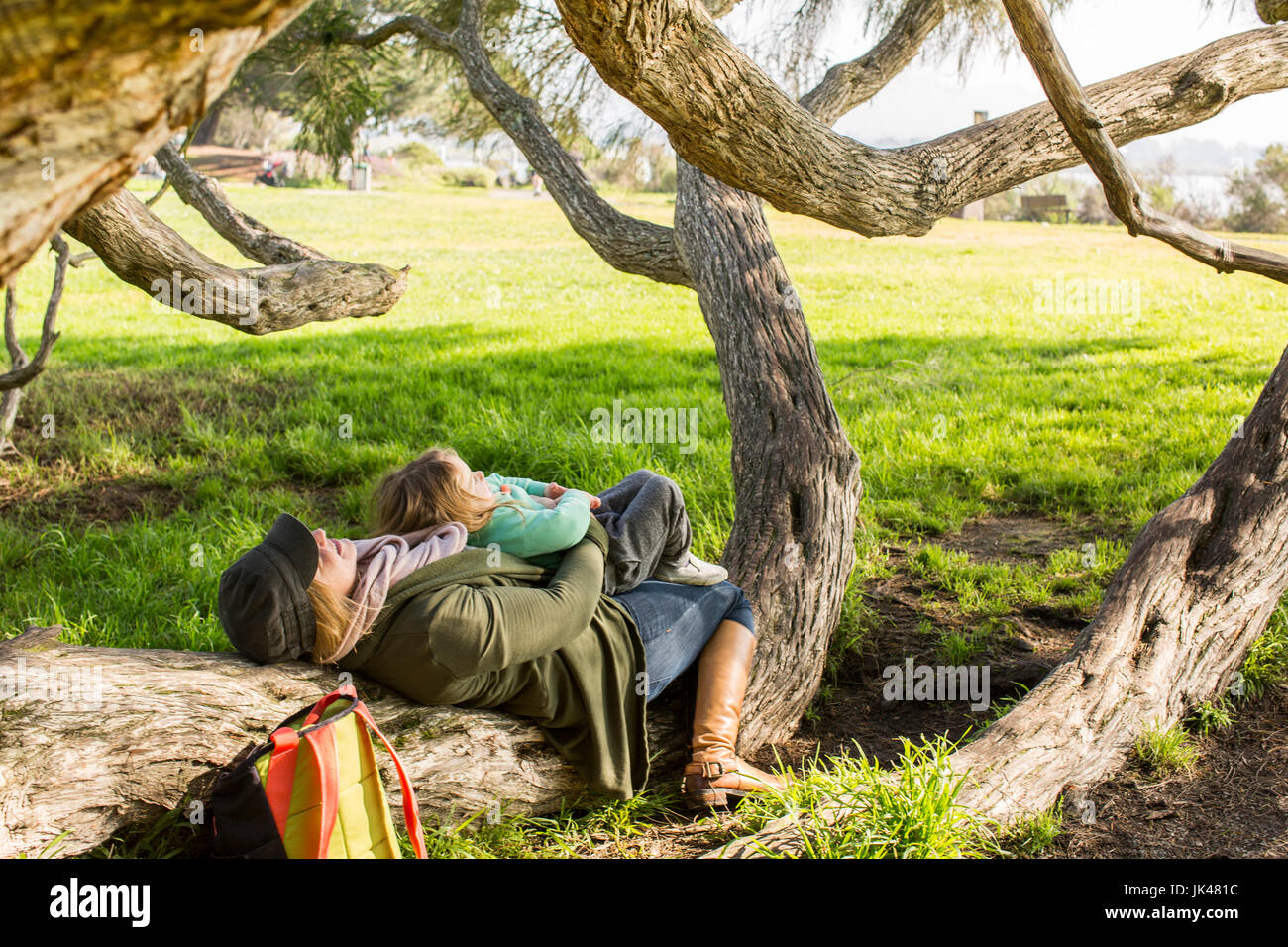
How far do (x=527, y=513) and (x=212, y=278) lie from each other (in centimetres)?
131

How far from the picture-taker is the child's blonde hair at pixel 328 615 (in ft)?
8.32

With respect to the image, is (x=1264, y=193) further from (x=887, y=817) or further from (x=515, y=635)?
(x=515, y=635)

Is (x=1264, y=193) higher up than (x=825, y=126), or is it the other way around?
(x=1264, y=193)

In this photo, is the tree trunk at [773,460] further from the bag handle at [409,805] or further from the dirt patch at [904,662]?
the bag handle at [409,805]

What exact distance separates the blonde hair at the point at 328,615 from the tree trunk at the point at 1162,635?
1819 mm

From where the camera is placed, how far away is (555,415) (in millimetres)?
6738

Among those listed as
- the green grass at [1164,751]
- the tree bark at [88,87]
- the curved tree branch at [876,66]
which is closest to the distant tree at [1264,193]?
the curved tree branch at [876,66]

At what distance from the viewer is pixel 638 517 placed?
10.8 feet

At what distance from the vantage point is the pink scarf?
259cm

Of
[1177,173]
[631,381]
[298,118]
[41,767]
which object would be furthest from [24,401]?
[1177,173]

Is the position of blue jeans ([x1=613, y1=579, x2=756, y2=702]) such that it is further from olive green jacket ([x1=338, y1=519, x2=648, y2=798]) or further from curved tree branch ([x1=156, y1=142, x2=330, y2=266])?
curved tree branch ([x1=156, y1=142, x2=330, y2=266])

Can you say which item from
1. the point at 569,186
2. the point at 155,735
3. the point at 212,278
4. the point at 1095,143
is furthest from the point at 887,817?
the point at 569,186

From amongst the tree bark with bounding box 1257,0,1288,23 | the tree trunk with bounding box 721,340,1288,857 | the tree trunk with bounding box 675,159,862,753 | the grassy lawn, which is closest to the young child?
the tree trunk with bounding box 675,159,862,753

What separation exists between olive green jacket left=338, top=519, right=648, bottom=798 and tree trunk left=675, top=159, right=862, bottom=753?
2.22ft
